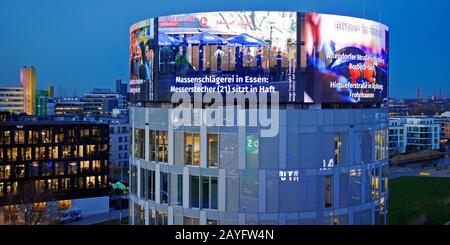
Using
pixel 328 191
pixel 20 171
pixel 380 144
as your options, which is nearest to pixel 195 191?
pixel 328 191

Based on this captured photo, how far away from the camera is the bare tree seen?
2343 centimetres

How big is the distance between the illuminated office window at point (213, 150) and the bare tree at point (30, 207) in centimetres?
1376

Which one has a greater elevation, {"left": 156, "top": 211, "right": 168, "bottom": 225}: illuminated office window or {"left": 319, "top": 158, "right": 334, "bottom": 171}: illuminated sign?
{"left": 319, "top": 158, "right": 334, "bottom": 171}: illuminated sign

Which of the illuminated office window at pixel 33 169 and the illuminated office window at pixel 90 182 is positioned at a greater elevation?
the illuminated office window at pixel 33 169

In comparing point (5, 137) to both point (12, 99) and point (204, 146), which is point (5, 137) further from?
point (12, 99)

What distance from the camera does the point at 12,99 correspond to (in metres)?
66.4

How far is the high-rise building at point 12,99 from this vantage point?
215 feet

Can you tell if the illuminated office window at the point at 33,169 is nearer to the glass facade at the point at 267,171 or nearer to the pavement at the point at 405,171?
the glass facade at the point at 267,171

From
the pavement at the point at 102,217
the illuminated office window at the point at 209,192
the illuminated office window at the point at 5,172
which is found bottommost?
the pavement at the point at 102,217

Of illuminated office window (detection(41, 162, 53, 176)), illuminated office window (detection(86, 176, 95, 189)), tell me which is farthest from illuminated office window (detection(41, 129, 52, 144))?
illuminated office window (detection(86, 176, 95, 189))

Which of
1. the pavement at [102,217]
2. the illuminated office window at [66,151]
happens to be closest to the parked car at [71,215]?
the pavement at [102,217]

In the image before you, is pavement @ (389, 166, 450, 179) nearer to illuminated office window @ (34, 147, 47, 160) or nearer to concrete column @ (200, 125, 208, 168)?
illuminated office window @ (34, 147, 47, 160)

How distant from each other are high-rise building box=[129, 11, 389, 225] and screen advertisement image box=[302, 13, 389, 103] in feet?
0.08
